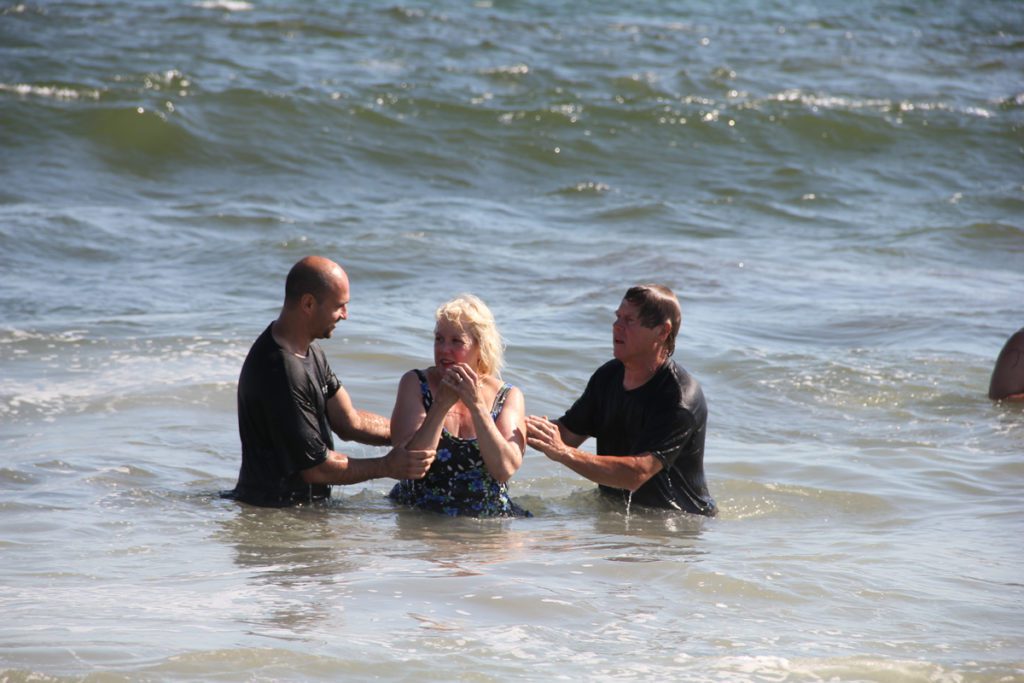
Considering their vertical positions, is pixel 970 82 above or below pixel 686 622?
above

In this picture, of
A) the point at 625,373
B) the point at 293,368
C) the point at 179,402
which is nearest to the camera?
the point at 293,368

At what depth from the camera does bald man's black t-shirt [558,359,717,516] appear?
650cm

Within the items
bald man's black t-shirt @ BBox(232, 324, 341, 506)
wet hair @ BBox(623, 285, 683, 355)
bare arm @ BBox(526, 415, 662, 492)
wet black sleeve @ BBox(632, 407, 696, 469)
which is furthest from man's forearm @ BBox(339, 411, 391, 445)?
wet hair @ BBox(623, 285, 683, 355)

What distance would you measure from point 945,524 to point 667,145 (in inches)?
546

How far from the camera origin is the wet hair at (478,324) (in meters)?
6.23

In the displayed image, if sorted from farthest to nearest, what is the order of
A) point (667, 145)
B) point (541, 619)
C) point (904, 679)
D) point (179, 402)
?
point (667, 145) < point (179, 402) < point (541, 619) < point (904, 679)

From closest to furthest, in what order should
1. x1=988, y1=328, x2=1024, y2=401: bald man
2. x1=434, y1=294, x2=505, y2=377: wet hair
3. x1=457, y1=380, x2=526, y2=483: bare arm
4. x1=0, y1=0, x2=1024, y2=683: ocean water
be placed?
x1=0, y1=0, x2=1024, y2=683: ocean water → x1=457, y1=380, x2=526, y2=483: bare arm → x1=434, y1=294, x2=505, y2=377: wet hair → x1=988, y1=328, x2=1024, y2=401: bald man

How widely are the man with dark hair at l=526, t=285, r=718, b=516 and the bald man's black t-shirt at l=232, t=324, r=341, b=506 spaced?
3.38 feet

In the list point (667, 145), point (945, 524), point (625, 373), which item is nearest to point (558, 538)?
point (625, 373)

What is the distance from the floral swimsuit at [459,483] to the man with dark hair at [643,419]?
0.35 metres

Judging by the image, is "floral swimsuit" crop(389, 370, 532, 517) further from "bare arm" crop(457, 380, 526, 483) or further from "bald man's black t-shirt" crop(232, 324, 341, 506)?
"bald man's black t-shirt" crop(232, 324, 341, 506)

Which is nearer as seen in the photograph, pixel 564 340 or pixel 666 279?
pixel 564 340

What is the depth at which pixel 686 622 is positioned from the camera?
17.0ft

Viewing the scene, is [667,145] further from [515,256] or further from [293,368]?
[293,368]
